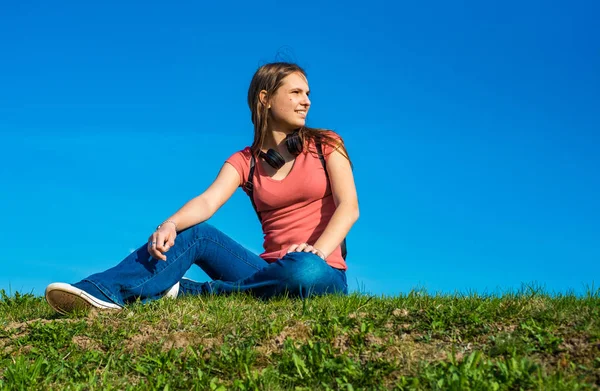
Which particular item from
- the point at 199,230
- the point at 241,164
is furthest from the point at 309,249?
the point at 241,164

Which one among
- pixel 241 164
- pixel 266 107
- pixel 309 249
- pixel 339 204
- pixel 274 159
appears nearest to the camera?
pixel 309 249

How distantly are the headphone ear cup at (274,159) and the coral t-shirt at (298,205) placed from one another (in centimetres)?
17

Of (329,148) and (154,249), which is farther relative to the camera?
(329,148)

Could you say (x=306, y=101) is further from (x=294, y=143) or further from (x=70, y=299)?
(x=70, y=299)

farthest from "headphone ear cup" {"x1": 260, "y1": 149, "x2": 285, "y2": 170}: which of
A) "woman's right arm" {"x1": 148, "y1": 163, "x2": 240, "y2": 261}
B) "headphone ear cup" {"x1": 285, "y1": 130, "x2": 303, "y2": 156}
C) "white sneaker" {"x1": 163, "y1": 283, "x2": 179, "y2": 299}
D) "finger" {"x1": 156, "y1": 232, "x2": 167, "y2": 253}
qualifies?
"white sneaker" {"x1": 163, "y1": 283, "x2": 179, "y2": 299}

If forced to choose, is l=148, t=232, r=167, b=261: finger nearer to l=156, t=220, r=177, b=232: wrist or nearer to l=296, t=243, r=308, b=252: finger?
l=156, t=220, r=177, b=232: wrist

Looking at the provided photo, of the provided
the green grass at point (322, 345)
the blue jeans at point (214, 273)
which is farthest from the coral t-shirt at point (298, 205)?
the green grass at point (322, 345)

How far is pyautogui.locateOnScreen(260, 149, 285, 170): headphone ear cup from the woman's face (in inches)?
15.7

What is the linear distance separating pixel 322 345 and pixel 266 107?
12.1 feet

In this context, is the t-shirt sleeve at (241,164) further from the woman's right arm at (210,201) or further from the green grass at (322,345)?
the green grass at (322,345)

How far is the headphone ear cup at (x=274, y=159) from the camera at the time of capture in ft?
27.7

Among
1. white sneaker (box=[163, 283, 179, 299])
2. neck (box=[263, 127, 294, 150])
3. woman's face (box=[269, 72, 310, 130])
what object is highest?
woman's face (box=[269, 72, 310, 130])

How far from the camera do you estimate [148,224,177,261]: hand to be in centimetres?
736

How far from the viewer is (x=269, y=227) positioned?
335 inches
